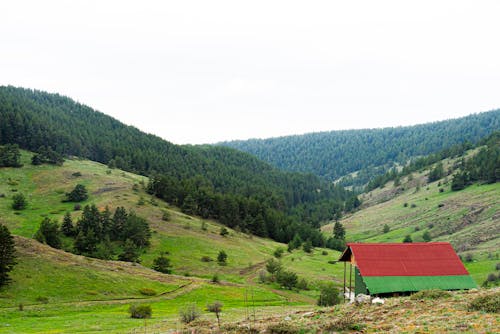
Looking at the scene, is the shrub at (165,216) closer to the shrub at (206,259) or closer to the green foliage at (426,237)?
the shrub at (206,259)

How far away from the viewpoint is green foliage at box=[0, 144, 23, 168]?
503 feet

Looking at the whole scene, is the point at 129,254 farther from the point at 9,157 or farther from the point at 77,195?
the point at 9,157

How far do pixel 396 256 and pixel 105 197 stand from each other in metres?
103

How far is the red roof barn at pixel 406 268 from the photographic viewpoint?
4894cm

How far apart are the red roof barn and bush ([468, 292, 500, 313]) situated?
18.1m

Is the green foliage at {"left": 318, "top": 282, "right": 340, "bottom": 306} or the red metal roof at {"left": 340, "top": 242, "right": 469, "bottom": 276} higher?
the red metal roof at {"left": 340, "top": 242, "right": 469, "bottom": 276}

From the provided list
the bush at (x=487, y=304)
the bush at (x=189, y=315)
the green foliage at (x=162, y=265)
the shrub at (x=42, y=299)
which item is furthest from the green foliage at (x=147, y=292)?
the bush at (x=487, y=304)

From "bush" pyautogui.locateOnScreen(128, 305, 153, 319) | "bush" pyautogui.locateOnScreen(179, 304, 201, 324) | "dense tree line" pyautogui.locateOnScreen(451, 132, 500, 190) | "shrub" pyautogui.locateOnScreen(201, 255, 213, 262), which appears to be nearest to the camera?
"bush" pyautogui.locateOnScreen(179, 304, 201, 324)

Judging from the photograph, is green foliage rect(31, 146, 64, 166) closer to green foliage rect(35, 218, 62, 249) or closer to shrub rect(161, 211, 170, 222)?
shrub rect(161, 211, 170, 222)

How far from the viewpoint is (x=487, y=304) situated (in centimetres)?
2934

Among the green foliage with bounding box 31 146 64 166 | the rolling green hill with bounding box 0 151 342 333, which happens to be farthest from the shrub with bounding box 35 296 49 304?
the green foliage with bounding box 31 146 64 166

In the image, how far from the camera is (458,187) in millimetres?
176125

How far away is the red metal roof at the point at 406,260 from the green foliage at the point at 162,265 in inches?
1868

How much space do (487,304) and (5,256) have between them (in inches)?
2395
